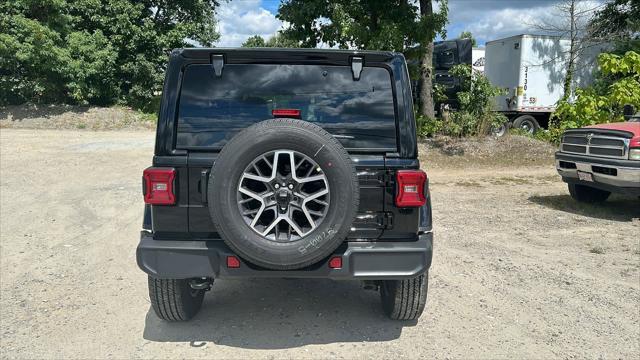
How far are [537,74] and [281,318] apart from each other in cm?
1637

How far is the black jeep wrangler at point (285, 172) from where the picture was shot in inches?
127

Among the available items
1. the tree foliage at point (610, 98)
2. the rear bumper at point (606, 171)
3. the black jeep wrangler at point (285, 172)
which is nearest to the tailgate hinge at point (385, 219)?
the black jeep wrangler at point (285, 172)

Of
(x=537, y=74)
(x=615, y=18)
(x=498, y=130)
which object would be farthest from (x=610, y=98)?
(x=615, y=18)

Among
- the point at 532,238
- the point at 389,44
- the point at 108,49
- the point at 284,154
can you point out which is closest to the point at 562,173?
the point at 532,238

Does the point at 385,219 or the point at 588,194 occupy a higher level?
the point at 385,219

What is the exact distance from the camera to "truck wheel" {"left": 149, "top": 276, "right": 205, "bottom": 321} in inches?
152

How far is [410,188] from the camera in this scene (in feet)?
11.3

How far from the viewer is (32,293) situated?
4.80 metres

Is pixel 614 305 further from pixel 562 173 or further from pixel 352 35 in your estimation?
pixel 352 35

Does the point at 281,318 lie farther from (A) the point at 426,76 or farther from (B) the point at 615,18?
(B) the point at 615,18

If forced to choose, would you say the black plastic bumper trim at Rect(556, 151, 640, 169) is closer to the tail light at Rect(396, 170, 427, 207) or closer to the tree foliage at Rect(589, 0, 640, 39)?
the tail light at Rect(396, 170, 427, 207)

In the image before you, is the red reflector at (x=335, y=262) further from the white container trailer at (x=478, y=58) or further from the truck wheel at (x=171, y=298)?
the white container trailer at (x=478, y=58)

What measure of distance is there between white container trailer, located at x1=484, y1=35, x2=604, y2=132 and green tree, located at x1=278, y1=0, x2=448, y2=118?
546 centimetres

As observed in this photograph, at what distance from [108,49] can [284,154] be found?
1868 cm
